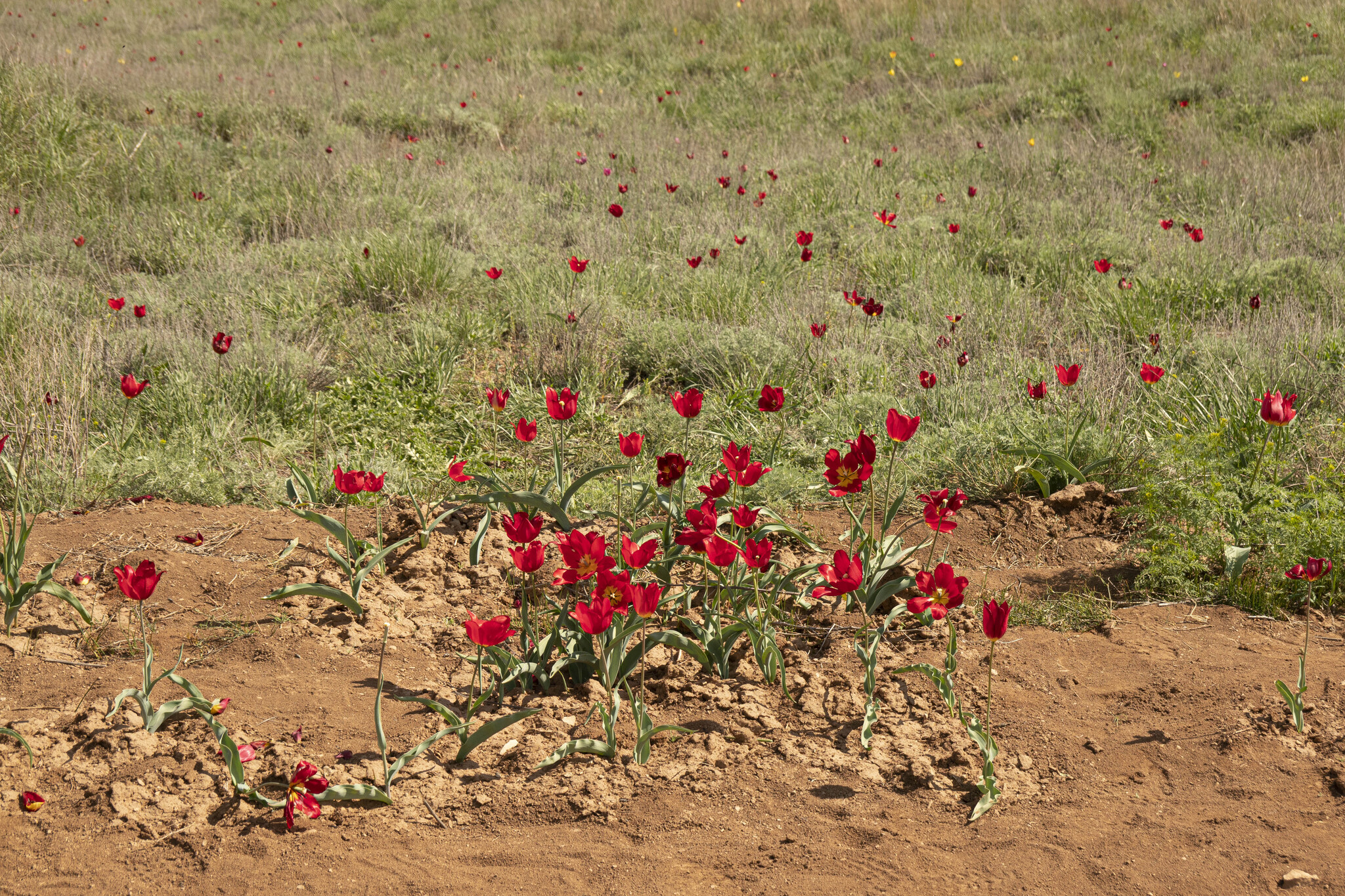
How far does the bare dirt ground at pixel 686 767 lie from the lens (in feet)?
5.90

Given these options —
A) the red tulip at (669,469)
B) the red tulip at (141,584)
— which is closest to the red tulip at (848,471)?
the red tulip at (669,469)

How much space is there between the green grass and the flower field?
4 centimetres

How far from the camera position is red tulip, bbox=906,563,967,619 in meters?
2.07

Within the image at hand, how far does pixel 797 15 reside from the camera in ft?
41.2

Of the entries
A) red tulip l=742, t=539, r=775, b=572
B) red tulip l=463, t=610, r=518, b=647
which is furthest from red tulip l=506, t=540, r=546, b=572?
red tulip l=742, t=539, r=775, b=572

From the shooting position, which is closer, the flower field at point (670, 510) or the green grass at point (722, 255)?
the flower field at point (670, 510)

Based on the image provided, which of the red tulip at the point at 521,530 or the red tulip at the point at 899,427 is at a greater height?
the red tulip at the point at 899,427

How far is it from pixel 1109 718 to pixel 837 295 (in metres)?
3.45

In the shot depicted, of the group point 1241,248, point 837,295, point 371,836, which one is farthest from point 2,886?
point 1241,248

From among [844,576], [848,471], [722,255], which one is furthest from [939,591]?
[722,255]

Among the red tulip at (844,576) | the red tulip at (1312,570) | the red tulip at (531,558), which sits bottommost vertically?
the red tulip at (1312,570)

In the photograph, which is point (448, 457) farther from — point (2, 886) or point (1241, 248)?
point (1241, 248)

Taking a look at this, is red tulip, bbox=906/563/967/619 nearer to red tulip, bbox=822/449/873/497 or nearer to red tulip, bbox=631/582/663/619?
red tulip, bbox=822/449/873/497

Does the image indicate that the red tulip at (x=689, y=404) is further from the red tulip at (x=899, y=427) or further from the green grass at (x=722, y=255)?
the green grass at (x=722, y=255)
